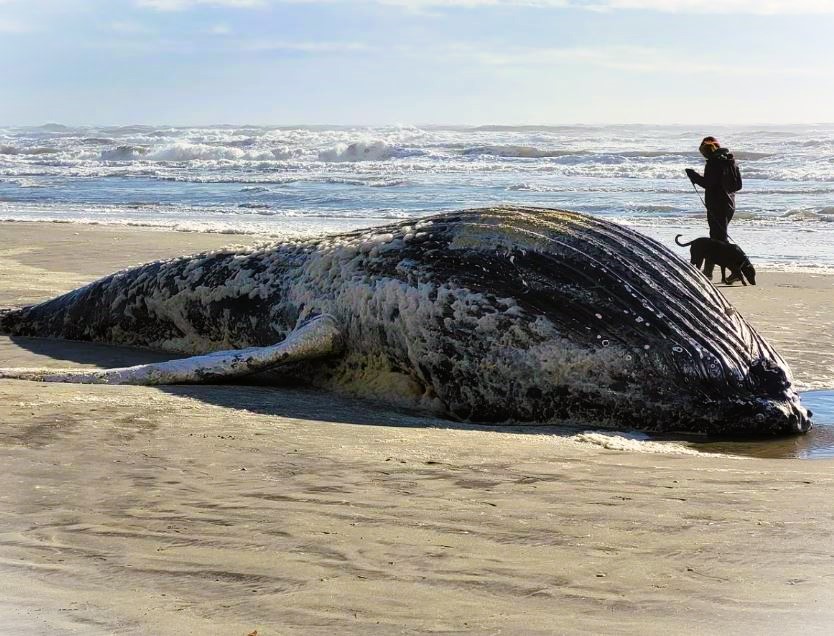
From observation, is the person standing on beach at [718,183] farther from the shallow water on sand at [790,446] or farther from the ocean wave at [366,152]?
the ocean wave at [366,152]

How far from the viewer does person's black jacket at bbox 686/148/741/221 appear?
15.3 metres

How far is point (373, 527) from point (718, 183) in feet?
40.5

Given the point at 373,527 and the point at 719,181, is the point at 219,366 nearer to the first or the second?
the point at 373,527

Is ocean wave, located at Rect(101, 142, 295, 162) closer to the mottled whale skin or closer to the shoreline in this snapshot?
the shoreline

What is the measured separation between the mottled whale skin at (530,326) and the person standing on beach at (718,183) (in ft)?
28.7

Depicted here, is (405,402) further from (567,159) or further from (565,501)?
(567,159)

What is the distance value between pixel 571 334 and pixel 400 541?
279 cm

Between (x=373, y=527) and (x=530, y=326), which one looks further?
(x=530, y=326)

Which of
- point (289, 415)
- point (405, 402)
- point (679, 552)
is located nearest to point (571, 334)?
point (405, 402)

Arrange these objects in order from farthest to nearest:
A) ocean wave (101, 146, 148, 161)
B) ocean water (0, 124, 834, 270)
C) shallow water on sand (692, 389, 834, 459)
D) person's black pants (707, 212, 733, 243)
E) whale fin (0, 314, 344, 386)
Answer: ocean wave (101, 146, 148, 161) < ocean water (0, 124, 834, 270) < person's black pants (707, 212, 733, 243) < whale fin (0, 314, 344, 386) < shallow water on sand (692, 389, 834, 459)

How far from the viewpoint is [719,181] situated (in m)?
15.2

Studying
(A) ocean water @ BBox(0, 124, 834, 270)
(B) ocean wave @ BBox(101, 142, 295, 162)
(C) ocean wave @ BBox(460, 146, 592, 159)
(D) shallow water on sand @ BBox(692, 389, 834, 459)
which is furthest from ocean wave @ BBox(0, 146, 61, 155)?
(D) shallow water on sand @ BBox(692, 389, 834, 459)

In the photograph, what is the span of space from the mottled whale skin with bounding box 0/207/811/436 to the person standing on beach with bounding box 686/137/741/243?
8733 millimetres

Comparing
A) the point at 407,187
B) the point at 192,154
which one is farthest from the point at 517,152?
the point at 407,187
